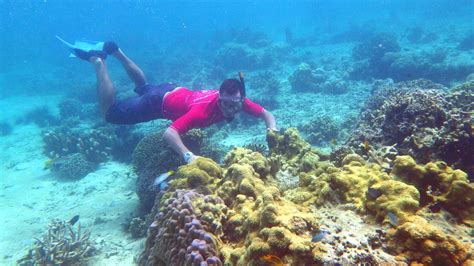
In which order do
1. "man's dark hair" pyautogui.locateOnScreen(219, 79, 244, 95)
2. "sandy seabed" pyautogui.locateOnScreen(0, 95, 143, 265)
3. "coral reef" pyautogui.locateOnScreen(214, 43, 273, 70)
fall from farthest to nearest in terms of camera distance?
"coral reef" pyautogui.locateOnScreen(214, 43, 273, 70), "sandy seabed" pyautogui.locateOnScreen(0, 95, 143, 265), "man's dark hair" pyautogui.locateOnScreen(219, 79, 244, 95)

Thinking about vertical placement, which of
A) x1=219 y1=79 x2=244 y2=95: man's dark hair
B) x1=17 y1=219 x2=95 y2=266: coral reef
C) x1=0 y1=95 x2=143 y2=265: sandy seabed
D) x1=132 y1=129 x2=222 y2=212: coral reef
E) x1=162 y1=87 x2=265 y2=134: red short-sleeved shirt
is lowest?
x1=0 y1=95 x2=143 y2=265: sandy seabed

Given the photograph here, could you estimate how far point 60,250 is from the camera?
20.5 feet

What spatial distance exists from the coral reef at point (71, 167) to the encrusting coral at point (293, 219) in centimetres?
728

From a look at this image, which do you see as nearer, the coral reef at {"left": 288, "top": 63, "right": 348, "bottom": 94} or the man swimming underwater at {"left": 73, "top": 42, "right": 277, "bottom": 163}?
the man swimming underwater at {"left": 73, "top": 42, "right": 277, "bottom": 163}

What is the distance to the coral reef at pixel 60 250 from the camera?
605cm

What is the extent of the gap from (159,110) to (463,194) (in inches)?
255

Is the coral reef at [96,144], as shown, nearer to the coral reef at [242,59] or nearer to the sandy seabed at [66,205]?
the sandy seabed at [66,205]

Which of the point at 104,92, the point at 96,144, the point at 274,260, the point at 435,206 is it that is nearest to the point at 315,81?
the point at 96,144

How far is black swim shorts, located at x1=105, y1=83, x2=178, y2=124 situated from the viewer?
7773mm

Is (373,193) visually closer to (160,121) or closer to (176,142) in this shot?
(176,142)

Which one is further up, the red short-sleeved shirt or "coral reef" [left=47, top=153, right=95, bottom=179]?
the red short-sleeved shirt

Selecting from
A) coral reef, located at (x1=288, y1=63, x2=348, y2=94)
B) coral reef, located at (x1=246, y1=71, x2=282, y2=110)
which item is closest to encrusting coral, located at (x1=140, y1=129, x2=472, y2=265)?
coral reef, located at (x1=246, y1=71, x2=282, y2=110)

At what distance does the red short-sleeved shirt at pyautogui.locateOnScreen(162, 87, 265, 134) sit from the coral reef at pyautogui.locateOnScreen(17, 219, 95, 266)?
318cm

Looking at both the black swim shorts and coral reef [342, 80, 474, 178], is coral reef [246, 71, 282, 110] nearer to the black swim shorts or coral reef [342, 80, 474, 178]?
the black swim shorts
